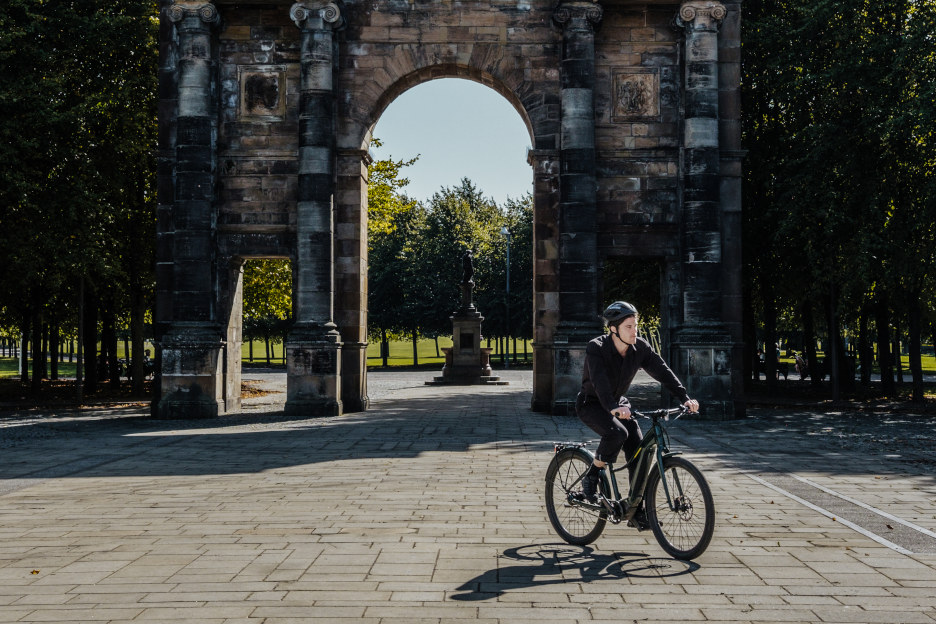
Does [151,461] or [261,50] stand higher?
[261,50]

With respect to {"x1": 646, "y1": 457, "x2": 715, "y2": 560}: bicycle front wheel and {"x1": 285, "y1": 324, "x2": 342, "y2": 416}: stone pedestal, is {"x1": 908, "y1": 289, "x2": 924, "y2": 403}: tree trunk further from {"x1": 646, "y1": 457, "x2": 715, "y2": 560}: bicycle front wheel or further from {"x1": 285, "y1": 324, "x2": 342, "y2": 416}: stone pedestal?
{"x1": 646, "y1": 457, "x2": 715, "y2": 560}: bicycle front wheel

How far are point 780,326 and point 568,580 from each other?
35863 millimetres

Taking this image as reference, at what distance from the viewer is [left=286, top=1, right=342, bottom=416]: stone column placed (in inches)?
735

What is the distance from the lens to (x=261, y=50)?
64.1 ft

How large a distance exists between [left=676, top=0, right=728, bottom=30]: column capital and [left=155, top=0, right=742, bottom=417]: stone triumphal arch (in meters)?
0.03

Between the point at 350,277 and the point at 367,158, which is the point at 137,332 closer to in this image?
the point at 350,277

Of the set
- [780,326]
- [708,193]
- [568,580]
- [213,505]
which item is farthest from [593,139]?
[780,326]

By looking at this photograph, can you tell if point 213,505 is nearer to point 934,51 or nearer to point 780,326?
point 934,51

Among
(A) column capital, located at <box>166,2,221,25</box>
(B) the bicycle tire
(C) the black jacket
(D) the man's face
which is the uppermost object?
Result: (A) column capital, located at <box>166,2,221,25</box>

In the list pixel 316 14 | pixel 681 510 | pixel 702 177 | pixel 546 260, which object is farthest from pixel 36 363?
pixel 681 510

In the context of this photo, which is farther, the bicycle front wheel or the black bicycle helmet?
the black bicycle helmet

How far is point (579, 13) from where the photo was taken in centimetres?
1861

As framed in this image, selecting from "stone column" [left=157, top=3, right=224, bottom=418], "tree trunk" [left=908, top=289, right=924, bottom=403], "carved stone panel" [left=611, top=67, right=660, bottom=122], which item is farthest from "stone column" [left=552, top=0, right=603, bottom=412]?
"tree trunk" [left=908, top=289, right=924, bottom=403]

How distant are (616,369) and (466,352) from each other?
28032 millimetres
